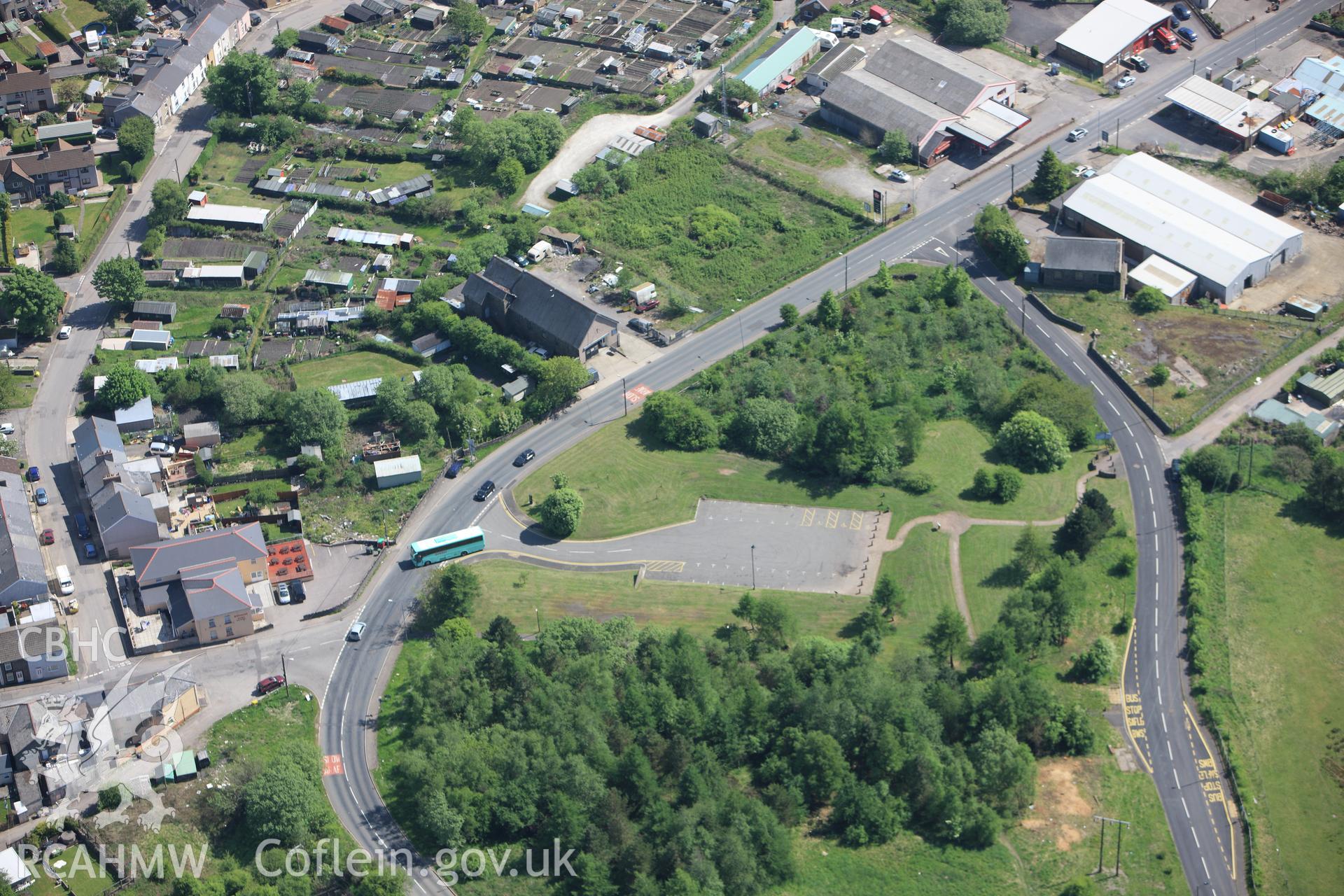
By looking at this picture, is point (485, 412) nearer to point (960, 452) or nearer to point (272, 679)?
point (272, 679)

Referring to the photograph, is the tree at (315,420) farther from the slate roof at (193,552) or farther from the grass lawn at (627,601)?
the grass lawn at (627,601)

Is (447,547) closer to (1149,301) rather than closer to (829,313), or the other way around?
(829,313)

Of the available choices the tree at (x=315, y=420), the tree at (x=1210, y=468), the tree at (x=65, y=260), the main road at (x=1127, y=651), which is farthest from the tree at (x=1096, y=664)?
the tree at (x=65, y=260)

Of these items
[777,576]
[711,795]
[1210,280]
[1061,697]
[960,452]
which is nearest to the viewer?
[711,795]

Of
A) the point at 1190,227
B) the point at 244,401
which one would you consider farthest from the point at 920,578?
the point at 244,401

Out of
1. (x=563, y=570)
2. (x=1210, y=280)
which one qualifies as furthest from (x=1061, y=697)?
(x=1210, y=280)
